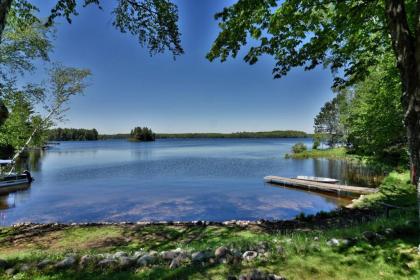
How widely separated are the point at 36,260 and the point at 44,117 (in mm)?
19267

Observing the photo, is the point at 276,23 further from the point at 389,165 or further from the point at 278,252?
the point at 389,165

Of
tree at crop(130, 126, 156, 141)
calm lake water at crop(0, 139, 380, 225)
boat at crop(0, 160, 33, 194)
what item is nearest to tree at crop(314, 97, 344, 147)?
calm lake water at crop(0, 139, 380, 225)

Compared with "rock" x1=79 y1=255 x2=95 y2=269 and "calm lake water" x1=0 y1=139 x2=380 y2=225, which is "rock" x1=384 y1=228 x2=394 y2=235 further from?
"calm lake water" x1=0 y1=139 x2=380 y2=225

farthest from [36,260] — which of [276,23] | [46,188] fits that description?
[46,188]

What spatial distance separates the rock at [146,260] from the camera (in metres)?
5.77

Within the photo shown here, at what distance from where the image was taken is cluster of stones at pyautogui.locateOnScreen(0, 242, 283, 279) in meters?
5.68

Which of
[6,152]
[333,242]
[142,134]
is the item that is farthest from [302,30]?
[142,134]

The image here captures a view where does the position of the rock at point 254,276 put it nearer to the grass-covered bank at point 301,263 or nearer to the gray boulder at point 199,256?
the grass-covered bank at point 301,263

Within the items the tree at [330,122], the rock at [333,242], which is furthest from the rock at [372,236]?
the tree at [330,122]

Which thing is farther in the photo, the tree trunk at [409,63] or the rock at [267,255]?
the rock at [267,255]

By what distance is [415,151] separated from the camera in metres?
5.07

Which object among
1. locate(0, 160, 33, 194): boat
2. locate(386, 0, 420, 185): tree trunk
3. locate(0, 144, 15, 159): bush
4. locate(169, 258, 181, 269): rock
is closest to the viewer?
locate(386, 0, 420, 185): tree trunk

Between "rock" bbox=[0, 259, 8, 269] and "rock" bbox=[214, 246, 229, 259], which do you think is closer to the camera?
"rock" bbox=[0, 259, 8, 269]

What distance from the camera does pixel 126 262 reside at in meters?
5.77
